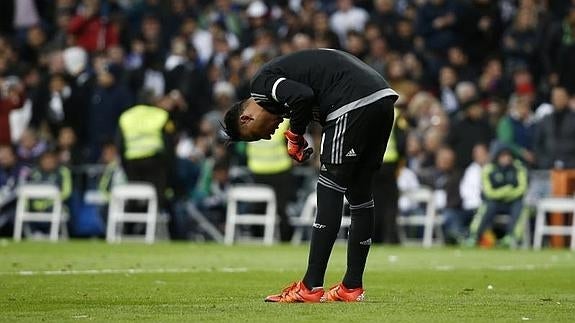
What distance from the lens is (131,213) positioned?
23781mm

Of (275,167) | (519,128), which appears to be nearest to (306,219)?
(275,167)

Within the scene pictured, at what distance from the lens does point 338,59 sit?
10016 millimetres

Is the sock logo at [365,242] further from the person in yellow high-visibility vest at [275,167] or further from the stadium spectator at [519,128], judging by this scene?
the stadium spectator at [519,128]

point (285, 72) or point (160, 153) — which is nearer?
point (285, 72)

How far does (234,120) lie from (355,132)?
85cm

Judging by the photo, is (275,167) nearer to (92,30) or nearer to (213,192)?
(213,192)

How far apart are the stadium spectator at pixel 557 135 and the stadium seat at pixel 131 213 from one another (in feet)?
20.6

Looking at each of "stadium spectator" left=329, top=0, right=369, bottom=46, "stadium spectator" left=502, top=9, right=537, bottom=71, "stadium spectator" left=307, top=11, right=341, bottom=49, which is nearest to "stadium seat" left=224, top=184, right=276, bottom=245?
"stadium spectator" left=307, top=11, right=341, bottom=49

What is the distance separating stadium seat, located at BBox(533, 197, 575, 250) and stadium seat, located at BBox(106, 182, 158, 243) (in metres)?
6.13

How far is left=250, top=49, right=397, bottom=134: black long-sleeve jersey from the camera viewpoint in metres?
9.83

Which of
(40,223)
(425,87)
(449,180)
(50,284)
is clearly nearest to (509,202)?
(449,180)

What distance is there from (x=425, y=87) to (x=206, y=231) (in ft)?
15.4

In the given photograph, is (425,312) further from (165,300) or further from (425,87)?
(425,87)

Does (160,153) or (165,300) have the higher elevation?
(160,153)
